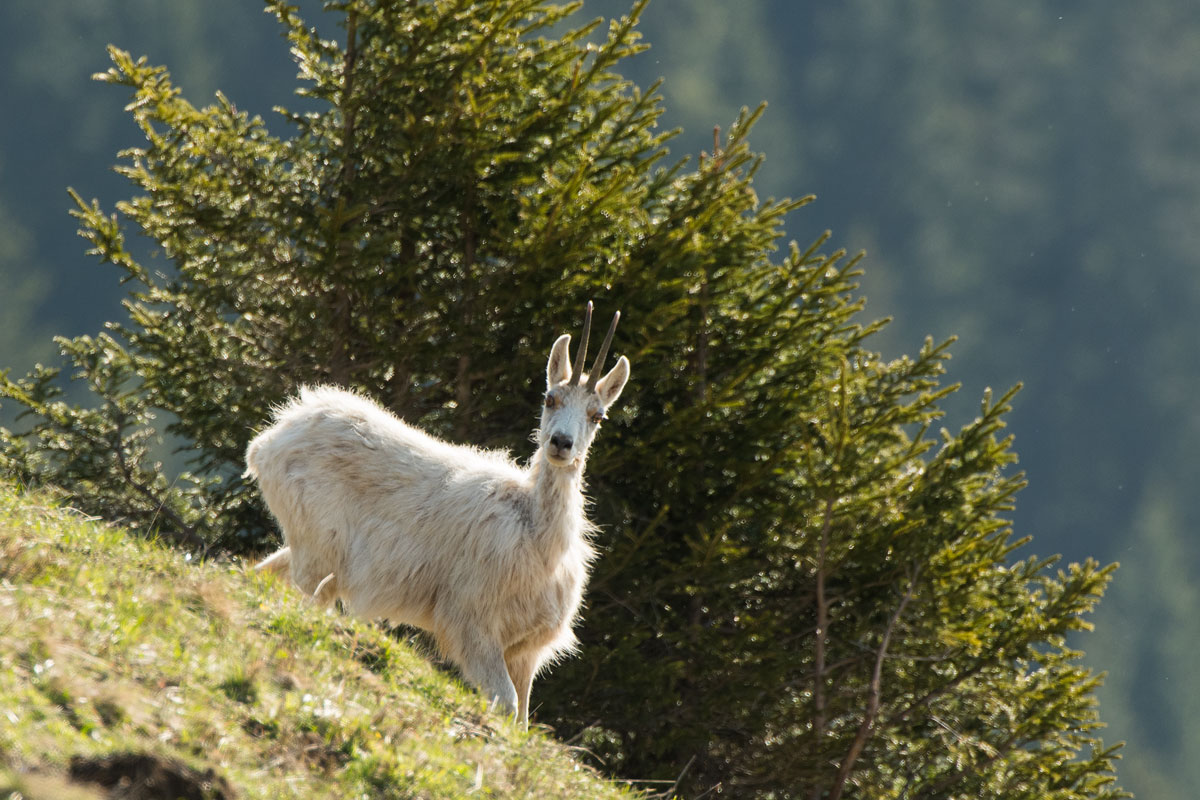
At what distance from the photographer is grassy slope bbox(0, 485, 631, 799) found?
17.0 feet

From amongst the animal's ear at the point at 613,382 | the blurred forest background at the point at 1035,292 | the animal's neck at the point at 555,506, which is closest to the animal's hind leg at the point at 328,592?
the animal's neck at the point at 555,506

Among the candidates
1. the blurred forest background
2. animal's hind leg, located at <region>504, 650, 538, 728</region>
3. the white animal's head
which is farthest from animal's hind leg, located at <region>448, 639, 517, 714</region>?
the blurred forest background

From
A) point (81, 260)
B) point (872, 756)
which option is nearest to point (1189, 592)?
point (81, 260)

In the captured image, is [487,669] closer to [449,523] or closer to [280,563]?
[449,523]

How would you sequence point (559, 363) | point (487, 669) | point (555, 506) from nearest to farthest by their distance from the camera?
1. point (487, 669)
2. point (555, 506)
3. point (559, 363)

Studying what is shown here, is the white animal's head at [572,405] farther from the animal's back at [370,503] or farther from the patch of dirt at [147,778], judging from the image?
the patch of dirt at [147,778]

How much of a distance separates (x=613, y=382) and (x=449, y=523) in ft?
5.42

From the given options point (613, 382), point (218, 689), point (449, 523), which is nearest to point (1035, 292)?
point (613, 382)

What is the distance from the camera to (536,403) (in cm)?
1600

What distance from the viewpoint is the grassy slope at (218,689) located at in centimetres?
518

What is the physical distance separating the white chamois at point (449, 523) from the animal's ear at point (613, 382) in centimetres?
1

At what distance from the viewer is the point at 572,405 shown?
32.3 feet

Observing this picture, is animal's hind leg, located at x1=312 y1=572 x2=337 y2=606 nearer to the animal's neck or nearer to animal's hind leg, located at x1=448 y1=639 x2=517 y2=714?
animal's hind leg, located at x1=448 y1=639 x2=517 y2=714

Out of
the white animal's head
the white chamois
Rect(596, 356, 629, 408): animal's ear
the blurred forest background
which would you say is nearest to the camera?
the white animal's head
